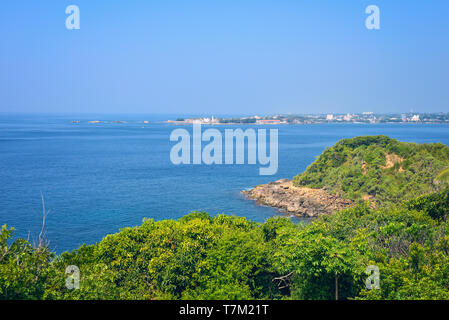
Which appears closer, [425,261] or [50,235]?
[425,261]

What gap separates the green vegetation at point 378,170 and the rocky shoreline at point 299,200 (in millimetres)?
1847

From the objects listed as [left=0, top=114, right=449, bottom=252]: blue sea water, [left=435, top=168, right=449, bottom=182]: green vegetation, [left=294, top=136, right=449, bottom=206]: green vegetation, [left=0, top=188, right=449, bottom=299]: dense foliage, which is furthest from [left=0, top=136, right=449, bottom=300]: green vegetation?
[left=294, top=136, right=449, bottom=206]: green vegetation

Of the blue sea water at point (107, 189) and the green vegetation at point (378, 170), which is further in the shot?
the green vegetation at point (378, 170)

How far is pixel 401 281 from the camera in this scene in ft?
38.8

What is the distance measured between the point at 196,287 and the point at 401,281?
716 cm

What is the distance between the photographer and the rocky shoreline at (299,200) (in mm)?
40875

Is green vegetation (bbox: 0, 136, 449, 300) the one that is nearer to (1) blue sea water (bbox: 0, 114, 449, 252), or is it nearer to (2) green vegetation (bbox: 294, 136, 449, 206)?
(1) blue sea water (bbox: 0, 114, 449, 252)

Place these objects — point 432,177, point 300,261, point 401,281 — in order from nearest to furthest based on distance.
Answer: point 401,281 → point 300,261 → point 432,177

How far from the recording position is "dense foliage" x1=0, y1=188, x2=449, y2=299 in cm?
1170

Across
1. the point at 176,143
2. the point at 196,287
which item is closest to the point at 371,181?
the point at 196,287

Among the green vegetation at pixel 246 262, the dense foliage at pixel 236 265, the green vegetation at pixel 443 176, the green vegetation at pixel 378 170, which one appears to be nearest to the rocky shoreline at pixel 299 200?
the green vegetation at pixel 378 170

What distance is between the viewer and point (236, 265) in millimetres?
14891

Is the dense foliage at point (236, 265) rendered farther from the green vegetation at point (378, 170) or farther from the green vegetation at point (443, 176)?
the green vegetation at point (378, 170)
